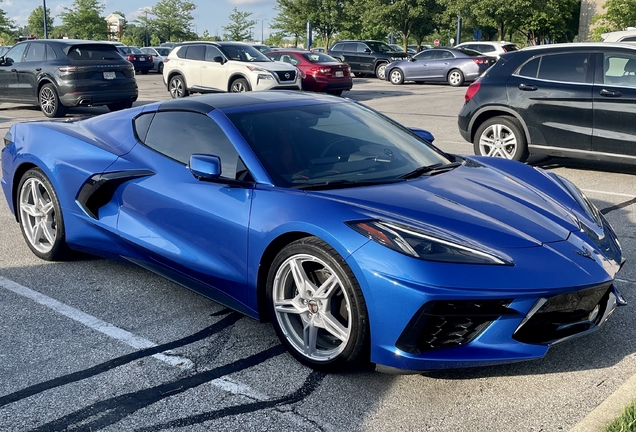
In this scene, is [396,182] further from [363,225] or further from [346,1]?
[346,1]

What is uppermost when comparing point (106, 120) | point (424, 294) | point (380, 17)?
point (380, 17)

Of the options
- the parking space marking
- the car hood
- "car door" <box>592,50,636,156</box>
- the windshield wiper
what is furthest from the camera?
"car door" <box>592,50,636,156</box>

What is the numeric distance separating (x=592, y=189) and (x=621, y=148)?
26.9 inches

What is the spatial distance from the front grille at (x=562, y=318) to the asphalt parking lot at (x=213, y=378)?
0.89 feet

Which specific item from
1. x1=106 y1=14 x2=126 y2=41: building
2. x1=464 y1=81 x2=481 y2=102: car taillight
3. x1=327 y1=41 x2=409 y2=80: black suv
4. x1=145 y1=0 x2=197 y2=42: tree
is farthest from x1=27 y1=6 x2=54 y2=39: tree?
x1=464 y1=81 x2=481 y2=102: car taillight

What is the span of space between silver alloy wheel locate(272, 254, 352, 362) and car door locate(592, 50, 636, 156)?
18.9ft

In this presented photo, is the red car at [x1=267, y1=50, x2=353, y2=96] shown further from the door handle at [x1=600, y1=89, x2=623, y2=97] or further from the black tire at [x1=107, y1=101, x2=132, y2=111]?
the door handle at [x1=600, y1=89, x2=623, y2=97]

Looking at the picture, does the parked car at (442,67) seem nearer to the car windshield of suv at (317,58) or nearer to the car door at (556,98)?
the car windshield of suv at (317,58)

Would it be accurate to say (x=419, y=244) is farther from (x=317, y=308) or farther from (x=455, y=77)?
(x=455, y=77)

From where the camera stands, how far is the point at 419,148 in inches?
184

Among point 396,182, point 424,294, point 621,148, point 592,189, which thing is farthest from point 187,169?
point 621,148

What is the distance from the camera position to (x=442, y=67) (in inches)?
1028

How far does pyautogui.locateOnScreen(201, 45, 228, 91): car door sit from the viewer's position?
1873cm

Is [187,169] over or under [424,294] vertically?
over
